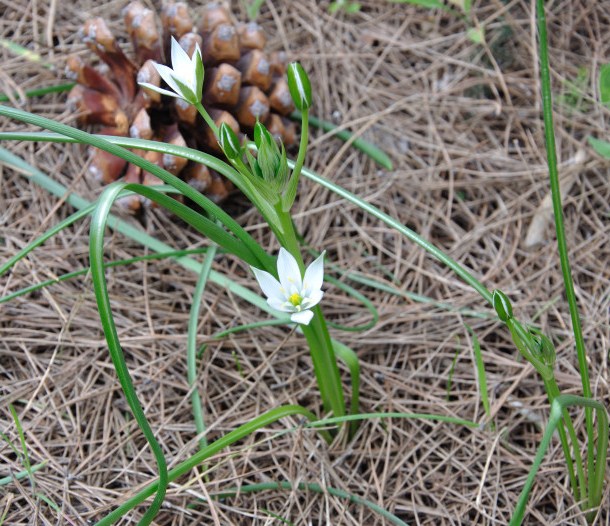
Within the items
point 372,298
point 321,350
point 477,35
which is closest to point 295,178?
point 321,350

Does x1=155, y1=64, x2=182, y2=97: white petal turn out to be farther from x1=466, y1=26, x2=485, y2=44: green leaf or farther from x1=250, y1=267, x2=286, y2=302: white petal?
x1=466, y1=26, x2=485, y2=44: green leaf

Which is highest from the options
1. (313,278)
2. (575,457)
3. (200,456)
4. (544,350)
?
(313,278)

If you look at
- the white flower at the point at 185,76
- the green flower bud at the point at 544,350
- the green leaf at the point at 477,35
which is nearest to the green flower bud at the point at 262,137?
the white flower at the point at 185,76

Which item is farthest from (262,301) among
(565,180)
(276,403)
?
(565,180)

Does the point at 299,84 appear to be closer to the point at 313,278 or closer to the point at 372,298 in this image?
the point at 313,278

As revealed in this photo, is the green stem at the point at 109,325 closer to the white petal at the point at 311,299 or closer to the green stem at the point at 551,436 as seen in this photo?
the white petal at the point at 311,299

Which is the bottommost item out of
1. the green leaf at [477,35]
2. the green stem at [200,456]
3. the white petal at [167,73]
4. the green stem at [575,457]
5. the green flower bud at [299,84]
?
the green stem at [575,457]
